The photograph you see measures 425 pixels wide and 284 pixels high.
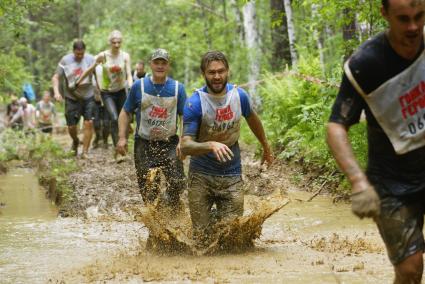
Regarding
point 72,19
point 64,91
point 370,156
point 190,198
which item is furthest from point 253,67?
point 72,19

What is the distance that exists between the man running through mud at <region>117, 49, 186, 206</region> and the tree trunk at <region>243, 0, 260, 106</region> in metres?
10.5

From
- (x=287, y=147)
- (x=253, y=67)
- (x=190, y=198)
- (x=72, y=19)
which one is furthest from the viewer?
(x=72, y=19)

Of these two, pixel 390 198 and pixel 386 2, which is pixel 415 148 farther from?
pixel 386 2

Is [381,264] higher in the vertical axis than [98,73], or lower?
lower

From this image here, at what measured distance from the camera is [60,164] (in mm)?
13633

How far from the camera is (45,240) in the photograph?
804cm

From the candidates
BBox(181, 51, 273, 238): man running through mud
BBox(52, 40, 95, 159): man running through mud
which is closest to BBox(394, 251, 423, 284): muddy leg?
BBox(181, 51, 273, 238): man running through mud

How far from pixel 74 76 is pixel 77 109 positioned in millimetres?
664

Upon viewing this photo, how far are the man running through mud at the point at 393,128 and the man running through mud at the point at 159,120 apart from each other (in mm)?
4465

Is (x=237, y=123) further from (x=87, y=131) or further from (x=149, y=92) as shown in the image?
(x=87, y=131)

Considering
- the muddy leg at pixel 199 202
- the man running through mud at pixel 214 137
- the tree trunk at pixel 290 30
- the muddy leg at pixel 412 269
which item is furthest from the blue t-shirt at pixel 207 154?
the tree trunk at pixel 290 30

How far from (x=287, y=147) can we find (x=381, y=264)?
19.9 ft

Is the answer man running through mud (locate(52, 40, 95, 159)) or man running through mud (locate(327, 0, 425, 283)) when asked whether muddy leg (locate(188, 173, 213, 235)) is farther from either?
man running through mud (locate(52, 40, 95, 159))

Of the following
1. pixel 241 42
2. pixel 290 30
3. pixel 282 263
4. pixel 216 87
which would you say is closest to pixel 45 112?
pixel 241 42
